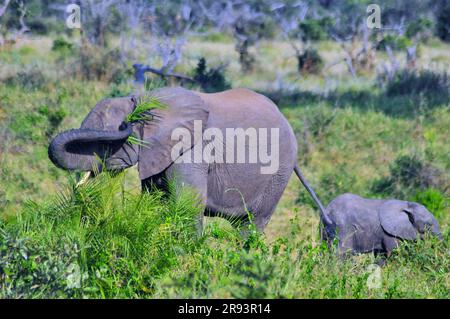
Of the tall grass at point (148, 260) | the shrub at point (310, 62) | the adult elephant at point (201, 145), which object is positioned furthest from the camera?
the shrub at point (310, 62)

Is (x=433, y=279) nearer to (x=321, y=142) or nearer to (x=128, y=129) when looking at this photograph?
(x=128, y=129)

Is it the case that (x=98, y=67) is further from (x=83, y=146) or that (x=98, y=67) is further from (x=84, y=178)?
(x=84, y=178)

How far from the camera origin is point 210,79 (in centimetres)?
1505

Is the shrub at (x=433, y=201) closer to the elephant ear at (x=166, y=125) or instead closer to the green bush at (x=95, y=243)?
the elephant ear at (x=166, y=125)

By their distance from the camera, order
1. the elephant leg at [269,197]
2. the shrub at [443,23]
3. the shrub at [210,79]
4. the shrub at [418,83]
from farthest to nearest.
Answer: the shrub at [443,23], the shrub at [418,83], the shrub at [210,79], the elephant leg at [269,197]

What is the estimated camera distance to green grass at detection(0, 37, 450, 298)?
5.92 metres

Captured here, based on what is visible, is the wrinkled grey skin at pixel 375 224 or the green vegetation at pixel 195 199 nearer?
the green vegetation at pixel 195 199

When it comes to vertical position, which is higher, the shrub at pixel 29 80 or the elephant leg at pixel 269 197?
the elephant leg at pixel 269 197

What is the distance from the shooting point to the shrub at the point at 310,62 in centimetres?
1753

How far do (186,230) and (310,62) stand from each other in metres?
11.3

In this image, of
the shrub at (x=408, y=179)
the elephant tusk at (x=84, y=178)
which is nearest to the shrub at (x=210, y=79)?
the shrub at (x=408, y=179)

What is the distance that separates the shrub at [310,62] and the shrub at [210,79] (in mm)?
2725

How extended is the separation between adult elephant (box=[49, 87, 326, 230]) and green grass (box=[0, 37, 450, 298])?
228 millimetres

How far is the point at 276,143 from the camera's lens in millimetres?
8195
